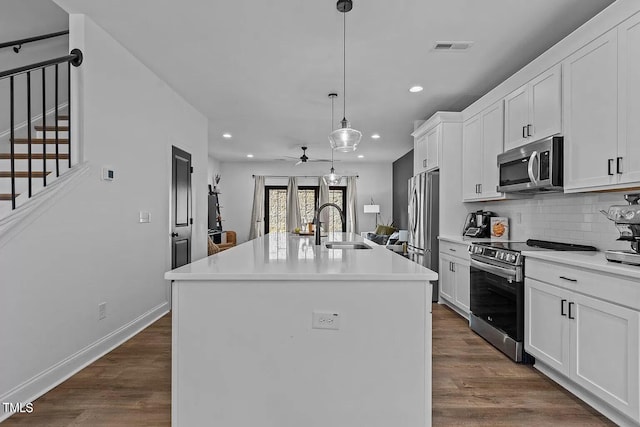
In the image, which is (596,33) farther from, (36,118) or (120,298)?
(36,118)

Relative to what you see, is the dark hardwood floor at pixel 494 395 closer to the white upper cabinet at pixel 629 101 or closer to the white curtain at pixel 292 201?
the white upper cabinet at pixel 629 101

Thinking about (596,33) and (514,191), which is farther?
(514,191)

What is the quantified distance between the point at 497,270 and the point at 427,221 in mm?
1794

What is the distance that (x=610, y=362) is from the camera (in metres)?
1.97

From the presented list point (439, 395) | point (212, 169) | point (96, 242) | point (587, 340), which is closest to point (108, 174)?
point (96, 242)

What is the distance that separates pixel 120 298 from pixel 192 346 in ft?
6.49

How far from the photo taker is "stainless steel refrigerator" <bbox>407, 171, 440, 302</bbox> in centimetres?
475

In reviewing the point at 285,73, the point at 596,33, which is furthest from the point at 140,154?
the point at 596,33

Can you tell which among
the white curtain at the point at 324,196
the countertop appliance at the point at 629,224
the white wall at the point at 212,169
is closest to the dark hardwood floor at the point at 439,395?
the countertop appliance at the point at 629,224

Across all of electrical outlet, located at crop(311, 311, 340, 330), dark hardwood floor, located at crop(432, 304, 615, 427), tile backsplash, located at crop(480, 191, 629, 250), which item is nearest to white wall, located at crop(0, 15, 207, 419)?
electrical outlet, located at crop(311, 311, 340, 330)

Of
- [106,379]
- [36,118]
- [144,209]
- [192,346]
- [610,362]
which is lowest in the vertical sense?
[106,379]

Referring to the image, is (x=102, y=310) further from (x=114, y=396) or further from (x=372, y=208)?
(x=372, y=208)

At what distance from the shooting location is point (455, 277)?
4211 mm

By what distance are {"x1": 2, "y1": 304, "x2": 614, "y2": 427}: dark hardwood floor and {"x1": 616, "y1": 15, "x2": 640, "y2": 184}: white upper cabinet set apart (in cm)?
140
